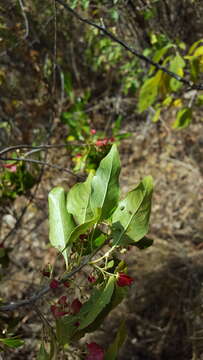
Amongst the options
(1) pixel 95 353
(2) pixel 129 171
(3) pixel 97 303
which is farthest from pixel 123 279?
(2) pixel 129 171

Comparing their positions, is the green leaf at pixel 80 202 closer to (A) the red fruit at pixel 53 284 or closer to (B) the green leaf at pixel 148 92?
(A) the red fruit at pixel 53 284

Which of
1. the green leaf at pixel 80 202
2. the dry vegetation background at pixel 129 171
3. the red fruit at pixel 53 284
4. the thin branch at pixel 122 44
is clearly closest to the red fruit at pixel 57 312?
the red fruit at pixel 53 284

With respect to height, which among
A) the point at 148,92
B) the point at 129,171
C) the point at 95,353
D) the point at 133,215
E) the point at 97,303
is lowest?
the point at 129,171

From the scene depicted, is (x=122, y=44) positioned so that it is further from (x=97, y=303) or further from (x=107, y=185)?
(x=97, y=303)

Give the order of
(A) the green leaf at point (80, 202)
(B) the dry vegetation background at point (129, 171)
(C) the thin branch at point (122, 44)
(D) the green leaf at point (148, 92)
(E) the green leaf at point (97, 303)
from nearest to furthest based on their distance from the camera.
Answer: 1. (E) the green leaf at point (97, 303)
2. (A) the green leaf at point (80, 202)
3. (C) the thin branch at point (122, 44)
4. (D) the green leaf at point (148, 92)
5. (B) the dry vegetation background at point (129, 171)

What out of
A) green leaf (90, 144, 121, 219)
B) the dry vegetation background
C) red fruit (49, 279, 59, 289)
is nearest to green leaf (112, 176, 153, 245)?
green leaf (90, 144, 121, 219)

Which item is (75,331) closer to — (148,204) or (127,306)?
(148,204)

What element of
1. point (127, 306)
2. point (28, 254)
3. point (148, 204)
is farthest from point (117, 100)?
point (148, 204)
